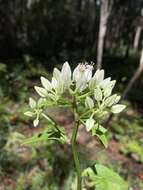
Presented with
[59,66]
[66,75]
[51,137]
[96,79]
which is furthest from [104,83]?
[59,66]

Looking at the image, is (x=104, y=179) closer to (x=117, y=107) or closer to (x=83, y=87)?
(x=117, y=107)

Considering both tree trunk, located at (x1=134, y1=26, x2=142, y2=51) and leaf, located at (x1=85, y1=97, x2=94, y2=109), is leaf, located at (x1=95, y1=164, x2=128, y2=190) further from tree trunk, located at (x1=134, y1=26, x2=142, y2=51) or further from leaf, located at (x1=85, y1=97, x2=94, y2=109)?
tree trunk, located at (x1=134, y1=26, x2=142, y2=51)

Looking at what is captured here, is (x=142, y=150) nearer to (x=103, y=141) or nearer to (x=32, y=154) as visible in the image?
(x=32, y=154)

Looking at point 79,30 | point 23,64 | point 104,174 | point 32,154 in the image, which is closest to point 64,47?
point 79,30

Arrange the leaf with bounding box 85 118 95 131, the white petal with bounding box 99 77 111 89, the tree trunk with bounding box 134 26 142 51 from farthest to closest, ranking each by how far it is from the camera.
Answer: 1. the tree trunk with bounding box 134 26 142 51
2. the white petal with bounding box 99 77 111 89
3. the leaf with bounding box 85 118 95 131

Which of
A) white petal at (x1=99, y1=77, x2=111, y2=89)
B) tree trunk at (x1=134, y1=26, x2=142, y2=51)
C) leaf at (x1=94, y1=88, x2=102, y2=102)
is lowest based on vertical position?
leaf at (x1=94, y1=88, x2=102, y2=102)

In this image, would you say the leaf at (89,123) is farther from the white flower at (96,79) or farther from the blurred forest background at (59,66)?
the blurred forest background at (59,66)

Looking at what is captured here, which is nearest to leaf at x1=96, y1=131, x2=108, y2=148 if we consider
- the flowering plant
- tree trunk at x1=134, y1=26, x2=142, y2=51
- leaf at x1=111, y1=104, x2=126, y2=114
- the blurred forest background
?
the flowering plant
